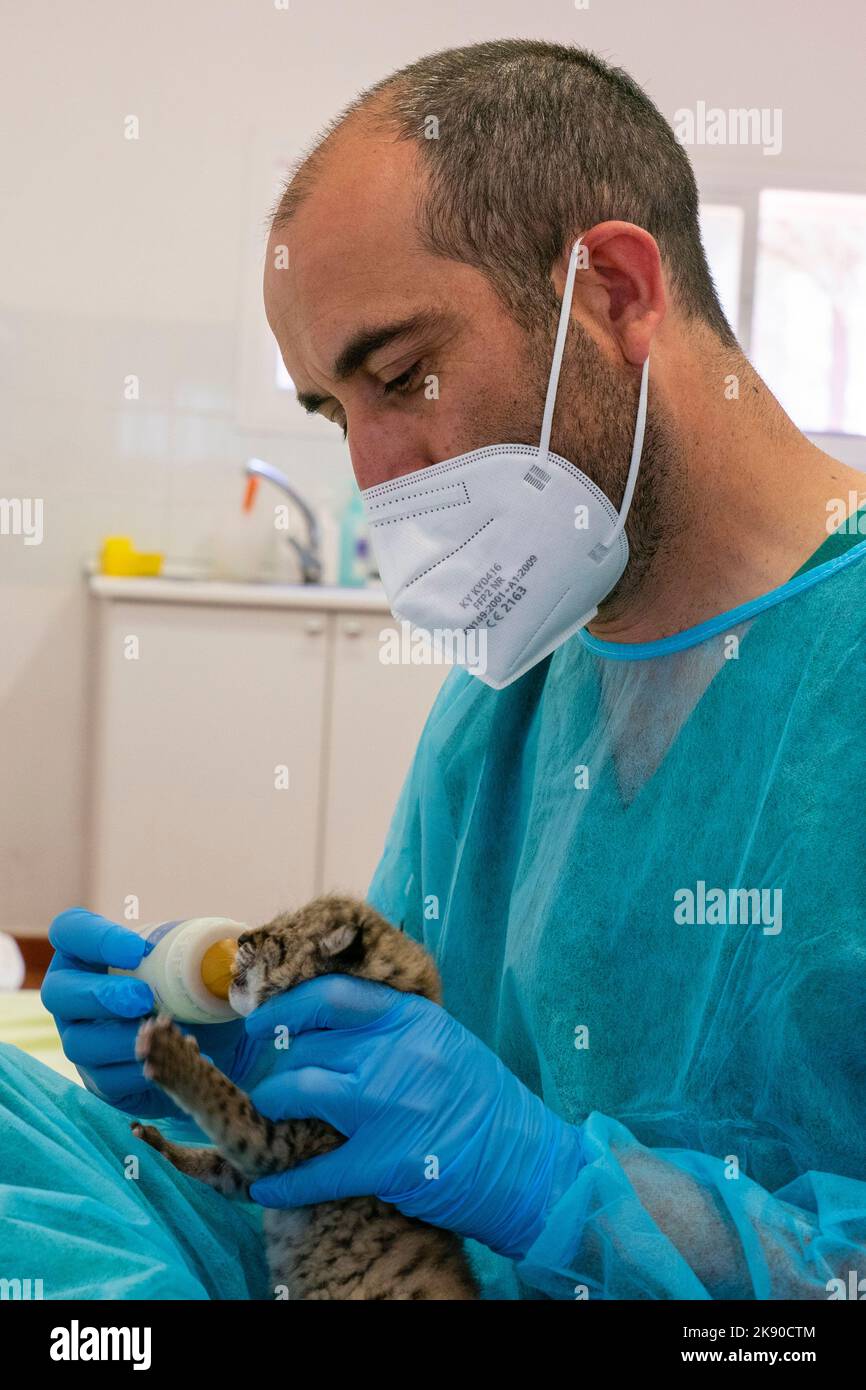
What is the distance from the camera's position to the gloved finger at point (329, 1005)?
884 millimetres

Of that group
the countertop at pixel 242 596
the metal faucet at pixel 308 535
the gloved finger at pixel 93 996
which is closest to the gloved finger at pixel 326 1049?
the gloved finger at pixel 93 996

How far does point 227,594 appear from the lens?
9.45ft

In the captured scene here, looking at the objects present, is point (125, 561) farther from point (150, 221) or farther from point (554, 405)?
point (554, 405)

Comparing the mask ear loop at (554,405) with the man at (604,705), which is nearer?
the man at (604,705)

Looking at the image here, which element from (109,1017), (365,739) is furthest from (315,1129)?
(365,739)

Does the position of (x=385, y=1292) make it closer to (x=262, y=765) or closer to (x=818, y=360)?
(x=262, y=765)

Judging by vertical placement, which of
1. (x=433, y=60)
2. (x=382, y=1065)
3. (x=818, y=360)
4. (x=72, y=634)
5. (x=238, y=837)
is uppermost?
(x=818, y=360)

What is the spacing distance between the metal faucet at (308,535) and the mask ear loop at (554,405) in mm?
2210

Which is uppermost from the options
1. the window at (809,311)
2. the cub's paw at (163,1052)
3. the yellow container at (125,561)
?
the window at (809,311)

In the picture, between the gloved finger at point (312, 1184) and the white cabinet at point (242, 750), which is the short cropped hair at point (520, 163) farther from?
the white cabinet at point (242, 750)

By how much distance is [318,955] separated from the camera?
3.00 ft
